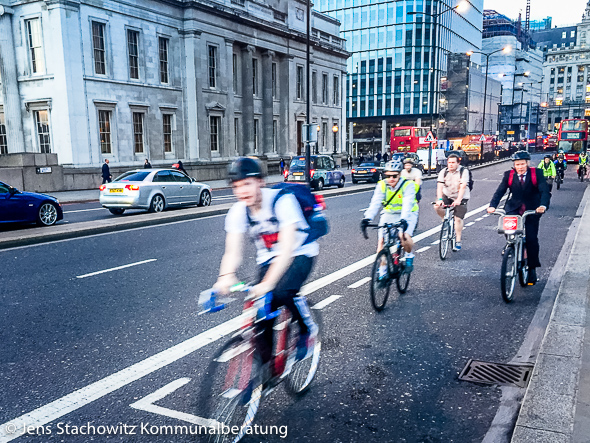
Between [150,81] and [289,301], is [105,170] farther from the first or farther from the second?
[289,301]

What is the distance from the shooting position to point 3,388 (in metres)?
4.14

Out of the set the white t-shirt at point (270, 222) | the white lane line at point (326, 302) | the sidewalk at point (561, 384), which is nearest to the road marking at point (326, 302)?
the white lane line at point (326, 302)

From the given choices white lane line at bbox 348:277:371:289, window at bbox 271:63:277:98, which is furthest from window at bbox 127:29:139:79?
white lane line at bbox 348:277:371:289

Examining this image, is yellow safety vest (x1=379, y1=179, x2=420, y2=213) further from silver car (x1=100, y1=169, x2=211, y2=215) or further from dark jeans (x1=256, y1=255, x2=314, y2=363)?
silver car (x1=100, y1=169, x2=211, y2=215)

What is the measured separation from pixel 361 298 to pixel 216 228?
7.17 meters

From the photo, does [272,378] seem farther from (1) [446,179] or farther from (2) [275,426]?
(1) [446,179]

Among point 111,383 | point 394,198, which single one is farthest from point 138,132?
point 111,383

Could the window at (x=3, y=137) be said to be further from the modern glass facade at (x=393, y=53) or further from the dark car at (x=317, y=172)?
the modern glass facade at (x=393, y=53)

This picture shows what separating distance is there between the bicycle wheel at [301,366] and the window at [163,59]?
31.9 m

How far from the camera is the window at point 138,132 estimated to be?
3084 centimetres

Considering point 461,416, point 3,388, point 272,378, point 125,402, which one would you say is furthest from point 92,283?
→ point 461,416

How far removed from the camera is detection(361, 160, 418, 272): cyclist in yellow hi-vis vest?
250 inches

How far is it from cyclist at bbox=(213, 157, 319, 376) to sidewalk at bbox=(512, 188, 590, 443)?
1.72m

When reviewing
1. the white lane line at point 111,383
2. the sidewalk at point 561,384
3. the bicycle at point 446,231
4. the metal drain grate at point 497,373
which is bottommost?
the metal drain grate at point 497,373
